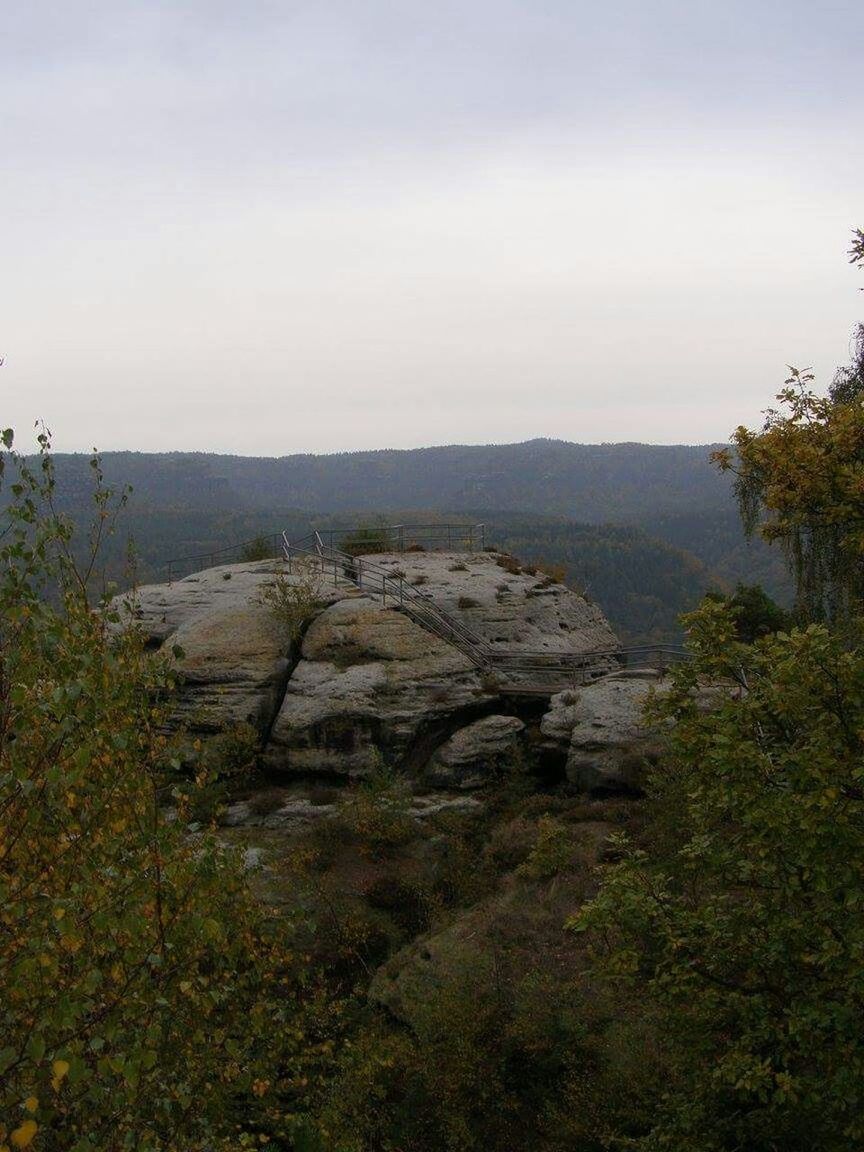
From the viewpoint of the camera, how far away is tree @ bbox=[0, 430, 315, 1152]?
215 inches

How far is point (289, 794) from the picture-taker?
Answer: 97.3 feet

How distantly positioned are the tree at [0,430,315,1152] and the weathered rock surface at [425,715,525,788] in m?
19.6

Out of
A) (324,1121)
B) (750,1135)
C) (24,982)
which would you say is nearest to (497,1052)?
(324,1121)

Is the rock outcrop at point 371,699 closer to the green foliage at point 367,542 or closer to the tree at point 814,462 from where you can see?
the green foliage at point 367,542

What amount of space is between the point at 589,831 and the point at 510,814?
10.3ft

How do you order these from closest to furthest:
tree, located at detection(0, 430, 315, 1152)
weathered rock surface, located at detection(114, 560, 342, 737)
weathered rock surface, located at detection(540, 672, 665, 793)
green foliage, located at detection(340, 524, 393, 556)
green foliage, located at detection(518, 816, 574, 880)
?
tree, located at detection(0, 430, 315, 1152)
green foliage, located at detection(518, 816, 574, 880)
weathered rock surface, located at detection(540, 672, 665, 793)
weathered rock surface, located at detection(114, 560, 342, 737)
green foliage, located at detection(340, 524, 393, 556)

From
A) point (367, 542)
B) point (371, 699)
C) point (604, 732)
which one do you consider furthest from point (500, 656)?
point (367, 542)

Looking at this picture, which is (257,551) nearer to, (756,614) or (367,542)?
Answer: (367,542)

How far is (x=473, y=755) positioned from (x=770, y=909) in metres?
20.4

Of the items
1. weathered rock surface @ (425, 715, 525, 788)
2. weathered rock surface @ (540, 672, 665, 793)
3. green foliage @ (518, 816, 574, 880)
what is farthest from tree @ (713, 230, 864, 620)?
weathered rock surface @ (425, 715, 525, 788)

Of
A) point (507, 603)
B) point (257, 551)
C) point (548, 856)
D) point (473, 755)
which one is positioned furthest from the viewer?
point (257, 551)

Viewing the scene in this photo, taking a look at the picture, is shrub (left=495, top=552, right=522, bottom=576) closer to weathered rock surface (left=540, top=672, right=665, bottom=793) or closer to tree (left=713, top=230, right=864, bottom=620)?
A: weathered rock surface (left=540, top=672, right=665, bottom=793)

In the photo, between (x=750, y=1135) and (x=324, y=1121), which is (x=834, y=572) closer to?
(x=750, y=1135)

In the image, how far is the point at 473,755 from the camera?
30.3 metres
